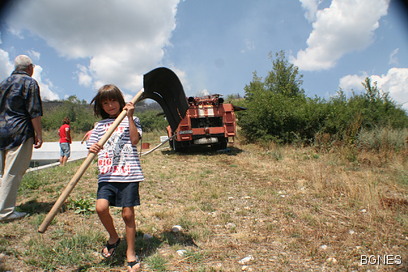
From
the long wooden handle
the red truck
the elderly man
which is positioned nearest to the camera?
the long wooden handle

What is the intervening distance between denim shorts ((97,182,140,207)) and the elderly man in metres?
1.56

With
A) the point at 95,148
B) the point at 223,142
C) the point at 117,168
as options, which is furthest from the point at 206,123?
the point at 95,148

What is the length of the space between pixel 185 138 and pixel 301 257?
6970mm

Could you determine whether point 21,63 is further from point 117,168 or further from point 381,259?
point 381,259

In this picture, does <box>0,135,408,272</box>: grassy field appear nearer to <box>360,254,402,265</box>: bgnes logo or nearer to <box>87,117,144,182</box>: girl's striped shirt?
<box>360,254,402,265</box>: bgnes logo

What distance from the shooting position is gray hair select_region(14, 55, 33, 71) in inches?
123

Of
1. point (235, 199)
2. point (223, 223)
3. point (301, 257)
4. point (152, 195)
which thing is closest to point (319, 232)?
point (301, 257)

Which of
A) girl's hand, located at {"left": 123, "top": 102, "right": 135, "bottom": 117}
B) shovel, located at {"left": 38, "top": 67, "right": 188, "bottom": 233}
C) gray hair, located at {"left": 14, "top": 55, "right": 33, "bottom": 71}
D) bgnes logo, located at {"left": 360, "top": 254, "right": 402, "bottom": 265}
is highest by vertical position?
gray hair, located at {"left": 14, "top": 55, "right": 33, "bottom": 71}

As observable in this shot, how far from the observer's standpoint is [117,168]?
2.21 m

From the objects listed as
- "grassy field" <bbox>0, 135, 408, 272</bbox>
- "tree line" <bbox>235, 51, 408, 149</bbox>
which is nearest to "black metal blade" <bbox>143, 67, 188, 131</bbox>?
"grassy field" <bbox>0, 135, 408, 272</bbox>

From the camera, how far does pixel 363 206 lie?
146 inches

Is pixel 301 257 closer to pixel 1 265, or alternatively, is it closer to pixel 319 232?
pixel 319 232

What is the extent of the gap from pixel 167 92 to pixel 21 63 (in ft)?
6.16

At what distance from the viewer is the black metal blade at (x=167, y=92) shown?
2675mm
